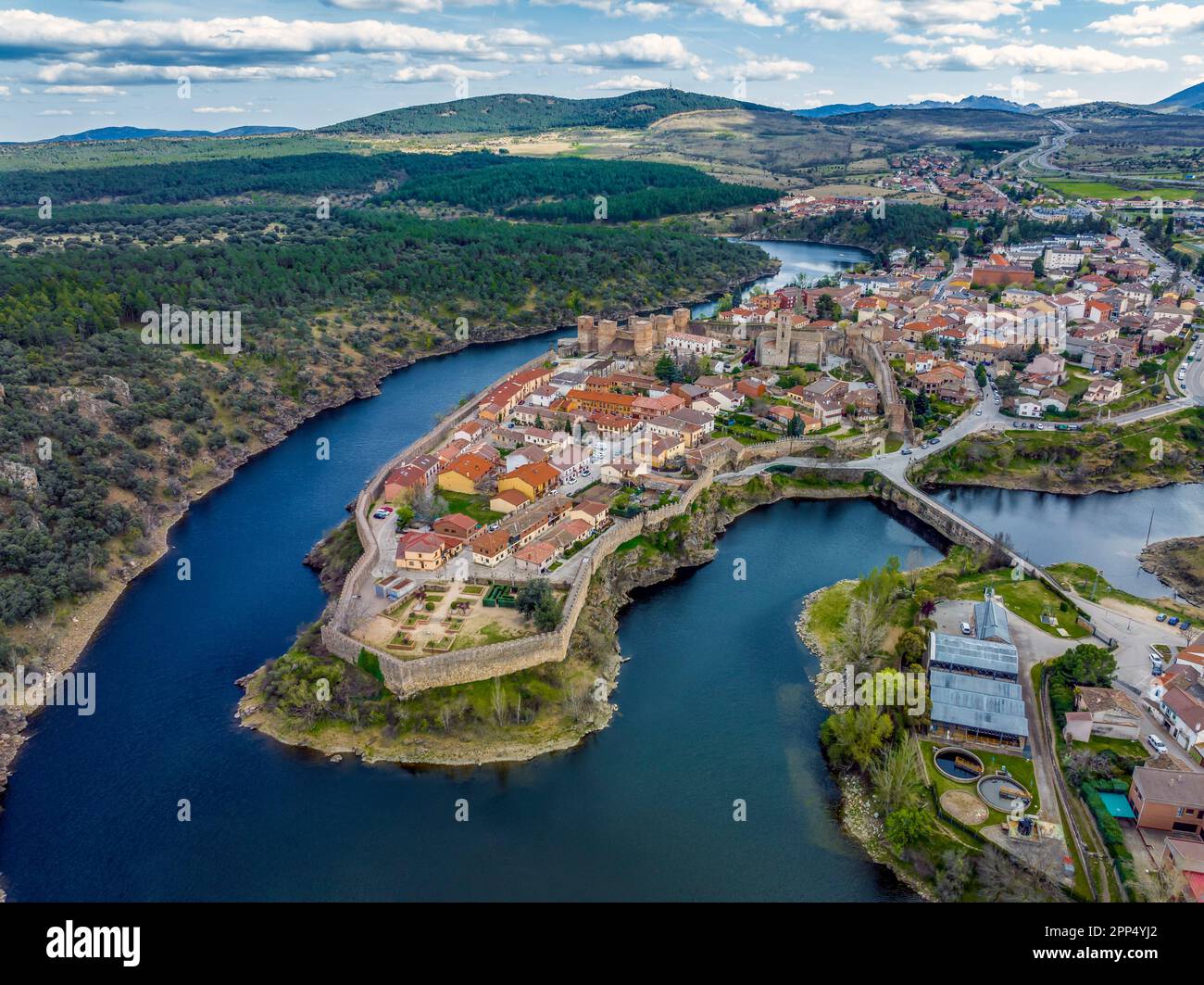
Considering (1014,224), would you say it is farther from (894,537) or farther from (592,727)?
(592,727)

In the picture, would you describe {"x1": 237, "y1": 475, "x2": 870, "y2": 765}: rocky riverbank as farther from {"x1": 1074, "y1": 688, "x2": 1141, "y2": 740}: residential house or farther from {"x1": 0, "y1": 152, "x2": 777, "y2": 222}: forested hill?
{"x1": 0, "y1": 152, "x2": 777, "y2": 222}: forested hill

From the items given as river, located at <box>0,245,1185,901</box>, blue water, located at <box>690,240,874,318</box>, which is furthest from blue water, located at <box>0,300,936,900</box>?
blue water, located at <box>690,240,874,318</box>

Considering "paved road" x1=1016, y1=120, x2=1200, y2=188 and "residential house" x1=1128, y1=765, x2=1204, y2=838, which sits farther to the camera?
"paved road" x1=1016, y1=120, x2=1200, y2=188

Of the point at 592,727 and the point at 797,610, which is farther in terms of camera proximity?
the point at 797,610

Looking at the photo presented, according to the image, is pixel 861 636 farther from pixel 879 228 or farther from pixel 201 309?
pixel 879 228

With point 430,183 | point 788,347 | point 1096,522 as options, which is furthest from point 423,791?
point 430,183
